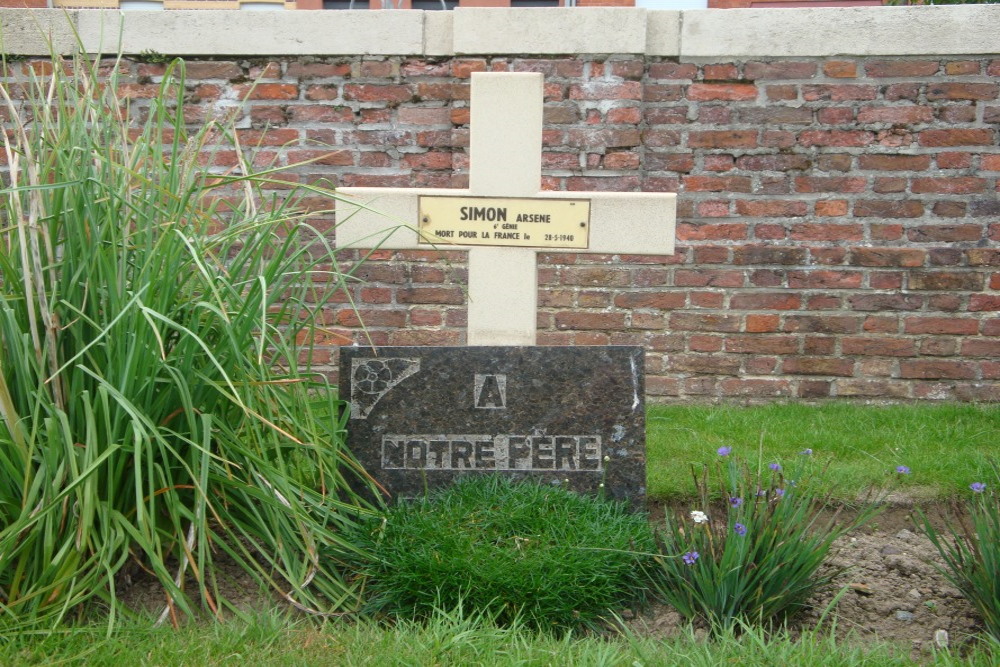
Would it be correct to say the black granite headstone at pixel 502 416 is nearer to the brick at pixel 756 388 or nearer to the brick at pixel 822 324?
the brick at pixel 756 388

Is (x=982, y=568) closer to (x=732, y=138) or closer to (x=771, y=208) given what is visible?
(x=771, y=208)

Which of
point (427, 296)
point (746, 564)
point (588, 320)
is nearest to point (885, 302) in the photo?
point (588, 320)

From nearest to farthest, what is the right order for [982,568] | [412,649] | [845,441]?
[412,649] < [982,568] < [845,441]

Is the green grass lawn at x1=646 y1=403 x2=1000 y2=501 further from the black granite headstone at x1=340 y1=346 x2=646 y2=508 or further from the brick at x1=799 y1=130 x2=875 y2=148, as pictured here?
the brick at x1=799 y1=130 x2=875 y2=148

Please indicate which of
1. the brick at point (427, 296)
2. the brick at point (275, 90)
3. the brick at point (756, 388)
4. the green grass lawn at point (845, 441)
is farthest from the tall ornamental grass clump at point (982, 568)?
the brick at point (275, 90)

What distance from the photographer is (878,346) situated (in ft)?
14.5

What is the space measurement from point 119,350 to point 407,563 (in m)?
0.90

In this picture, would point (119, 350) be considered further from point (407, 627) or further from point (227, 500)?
point (407, 627)

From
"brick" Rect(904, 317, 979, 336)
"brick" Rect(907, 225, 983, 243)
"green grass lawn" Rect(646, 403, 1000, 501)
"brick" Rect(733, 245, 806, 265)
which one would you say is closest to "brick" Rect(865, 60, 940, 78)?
"brick" Rect(907, 225, 983, 243)

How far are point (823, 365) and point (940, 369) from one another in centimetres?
52

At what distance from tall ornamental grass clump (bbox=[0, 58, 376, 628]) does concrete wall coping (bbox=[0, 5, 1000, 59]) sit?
1.72 meters

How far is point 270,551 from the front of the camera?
2648 mm

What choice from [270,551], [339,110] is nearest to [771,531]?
[270,551]

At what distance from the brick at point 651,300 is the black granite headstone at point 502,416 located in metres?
1.53
